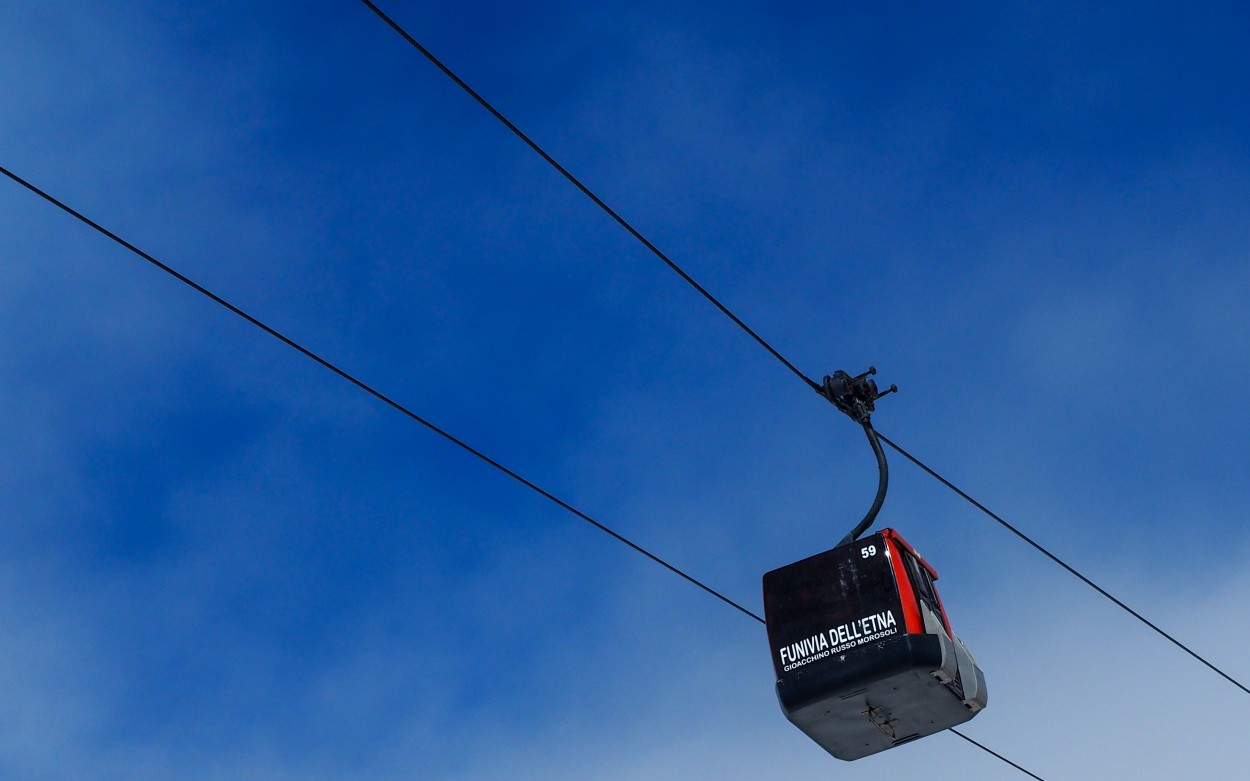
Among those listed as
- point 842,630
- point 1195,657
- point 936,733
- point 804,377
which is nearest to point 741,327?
point 804,377

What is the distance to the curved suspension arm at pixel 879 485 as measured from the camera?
12.9m

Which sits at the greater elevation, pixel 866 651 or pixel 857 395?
pixel 857 395

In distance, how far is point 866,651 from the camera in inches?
451

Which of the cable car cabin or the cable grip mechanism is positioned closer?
the cable car cabin

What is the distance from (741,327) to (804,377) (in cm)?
127

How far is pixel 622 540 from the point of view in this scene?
13508 mm

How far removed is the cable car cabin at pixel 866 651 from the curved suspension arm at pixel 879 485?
51 cm

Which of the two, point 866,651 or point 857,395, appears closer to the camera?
point 866,651

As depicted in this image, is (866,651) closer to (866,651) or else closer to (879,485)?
(866,651)

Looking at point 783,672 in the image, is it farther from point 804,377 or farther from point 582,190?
point 582,190

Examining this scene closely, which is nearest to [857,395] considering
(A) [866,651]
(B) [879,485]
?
(B) [879,485]

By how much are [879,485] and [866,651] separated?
251cm

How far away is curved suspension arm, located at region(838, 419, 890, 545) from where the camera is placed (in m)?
12.9

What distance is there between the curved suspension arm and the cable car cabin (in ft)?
1.68
